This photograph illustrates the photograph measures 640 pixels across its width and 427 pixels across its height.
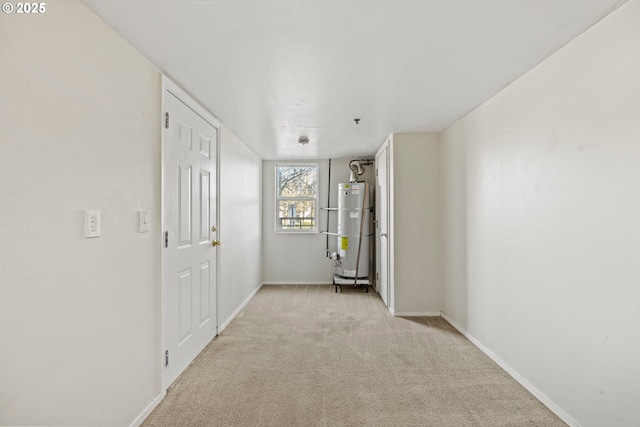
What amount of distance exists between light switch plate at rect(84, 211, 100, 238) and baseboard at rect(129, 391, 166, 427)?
1099mm

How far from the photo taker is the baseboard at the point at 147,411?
1941 mm

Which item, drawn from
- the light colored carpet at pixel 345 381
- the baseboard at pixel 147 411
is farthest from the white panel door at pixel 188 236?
the light colored carpet at pixel 345 381

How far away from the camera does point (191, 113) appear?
280 centimetres

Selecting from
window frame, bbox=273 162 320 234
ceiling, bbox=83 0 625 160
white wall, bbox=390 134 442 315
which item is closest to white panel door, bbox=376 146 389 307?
white wall, bbox=390 134 442 315

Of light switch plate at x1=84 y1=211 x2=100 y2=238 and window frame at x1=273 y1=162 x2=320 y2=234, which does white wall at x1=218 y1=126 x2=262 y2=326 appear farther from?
light switch plate at x1=84 y1=211 x2=100 y2=238

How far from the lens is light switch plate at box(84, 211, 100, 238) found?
1549 mm

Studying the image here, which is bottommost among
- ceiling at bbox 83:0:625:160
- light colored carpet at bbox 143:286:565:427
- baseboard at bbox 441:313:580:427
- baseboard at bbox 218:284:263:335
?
light colored carpet at bbox 143:286:565:427

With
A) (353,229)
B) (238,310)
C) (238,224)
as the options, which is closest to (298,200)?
(353,229)

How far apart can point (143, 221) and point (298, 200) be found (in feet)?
13.5

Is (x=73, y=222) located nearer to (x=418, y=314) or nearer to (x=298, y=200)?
(x=418, y=314)

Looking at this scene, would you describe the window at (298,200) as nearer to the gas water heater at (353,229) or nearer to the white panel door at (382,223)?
the gas water heater at (353,229)

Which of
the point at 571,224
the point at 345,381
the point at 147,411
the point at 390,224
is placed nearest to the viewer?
the point at 571,224

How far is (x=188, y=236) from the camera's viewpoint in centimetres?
275

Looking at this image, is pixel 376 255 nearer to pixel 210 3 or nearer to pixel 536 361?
pixel 536 361
